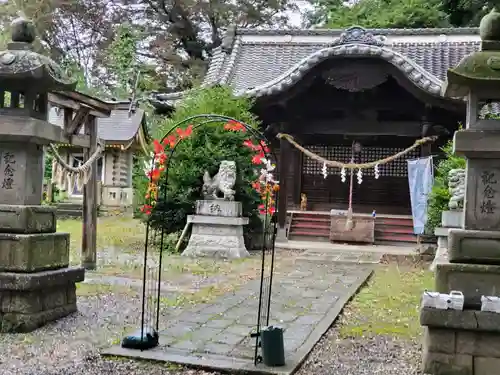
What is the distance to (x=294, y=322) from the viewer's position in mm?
6207

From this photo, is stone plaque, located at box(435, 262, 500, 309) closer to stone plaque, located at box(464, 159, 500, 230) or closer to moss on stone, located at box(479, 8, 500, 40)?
stone plaque, located at box(464, 159, 500, 230)

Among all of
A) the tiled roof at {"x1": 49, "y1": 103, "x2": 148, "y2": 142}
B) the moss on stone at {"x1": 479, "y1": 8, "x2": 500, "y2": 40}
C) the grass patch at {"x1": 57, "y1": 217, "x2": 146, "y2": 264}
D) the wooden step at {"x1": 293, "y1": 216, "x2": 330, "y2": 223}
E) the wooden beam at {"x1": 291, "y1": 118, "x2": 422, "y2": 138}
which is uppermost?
the tiled roof at {"x1": 49, "y1": 103, "x2": 148, "y2": 142}

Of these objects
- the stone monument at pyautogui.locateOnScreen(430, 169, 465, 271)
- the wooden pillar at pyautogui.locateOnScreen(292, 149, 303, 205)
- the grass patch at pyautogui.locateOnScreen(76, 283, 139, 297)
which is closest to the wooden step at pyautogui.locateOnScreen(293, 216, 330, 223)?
the wooden pillar at pyautogui.locateOnScreen(292, 149, 303, 205)

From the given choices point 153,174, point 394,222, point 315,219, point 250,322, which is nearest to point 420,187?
point 394,222

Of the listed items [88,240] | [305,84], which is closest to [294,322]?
[88,240]

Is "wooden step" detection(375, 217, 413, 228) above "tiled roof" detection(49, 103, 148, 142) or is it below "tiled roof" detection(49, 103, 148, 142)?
below

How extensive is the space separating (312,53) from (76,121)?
8.21 meters

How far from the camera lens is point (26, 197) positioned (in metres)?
5.77

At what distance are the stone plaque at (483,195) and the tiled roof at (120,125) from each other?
67.7 ft

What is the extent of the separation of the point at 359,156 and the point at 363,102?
2994mm

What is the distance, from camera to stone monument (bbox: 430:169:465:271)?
399 inches

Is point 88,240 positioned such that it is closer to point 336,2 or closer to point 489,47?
point 489,47

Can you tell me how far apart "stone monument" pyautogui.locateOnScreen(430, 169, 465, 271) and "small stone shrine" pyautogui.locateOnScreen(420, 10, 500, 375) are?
5.55 m

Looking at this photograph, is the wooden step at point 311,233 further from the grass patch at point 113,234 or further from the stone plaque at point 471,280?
the stone plaque at point 471,280
